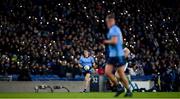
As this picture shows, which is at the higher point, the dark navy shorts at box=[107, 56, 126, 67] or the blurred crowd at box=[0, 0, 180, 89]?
the blurred crowd at box=[0, 0, 180, 89]

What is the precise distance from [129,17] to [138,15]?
0.75 m

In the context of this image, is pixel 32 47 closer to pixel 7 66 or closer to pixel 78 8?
pixel 7 66

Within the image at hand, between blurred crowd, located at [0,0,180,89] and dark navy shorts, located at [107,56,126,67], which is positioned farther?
blurred crowd, located at [0,0,180,89]

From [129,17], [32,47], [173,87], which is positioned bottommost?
[173,87]

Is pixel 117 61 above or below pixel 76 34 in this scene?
below

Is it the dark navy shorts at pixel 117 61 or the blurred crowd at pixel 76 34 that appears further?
the blurred crowd at pixel 76 34

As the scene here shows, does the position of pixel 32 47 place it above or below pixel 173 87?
above

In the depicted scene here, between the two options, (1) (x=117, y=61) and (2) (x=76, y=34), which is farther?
(2) (x=76, y=34)

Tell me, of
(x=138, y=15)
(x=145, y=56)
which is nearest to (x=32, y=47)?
(x=145, y=56)

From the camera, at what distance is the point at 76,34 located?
102 ft

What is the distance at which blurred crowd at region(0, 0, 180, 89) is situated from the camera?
27781 millimetres

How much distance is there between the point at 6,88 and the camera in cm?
2523

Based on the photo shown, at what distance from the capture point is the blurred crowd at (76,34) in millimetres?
27781

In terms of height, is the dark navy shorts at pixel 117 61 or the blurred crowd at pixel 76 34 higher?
the blurred crowd at pixel 76 34
